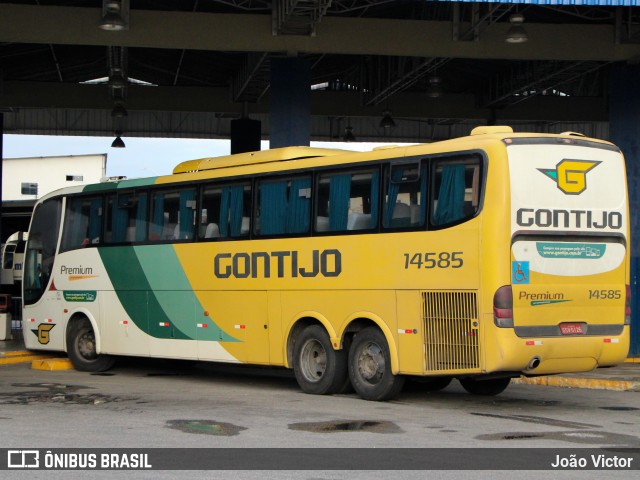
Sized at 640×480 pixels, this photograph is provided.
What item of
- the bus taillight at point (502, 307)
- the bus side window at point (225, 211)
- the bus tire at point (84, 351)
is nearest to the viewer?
the bus taillight at point (502, 307)

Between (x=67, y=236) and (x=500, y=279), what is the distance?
9947 millimetres

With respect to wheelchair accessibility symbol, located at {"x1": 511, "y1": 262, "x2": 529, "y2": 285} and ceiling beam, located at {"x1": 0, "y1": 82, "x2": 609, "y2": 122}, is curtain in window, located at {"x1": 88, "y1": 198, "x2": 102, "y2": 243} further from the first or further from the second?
ceiling beam, located at {"x1": 0, "y1": 82, "x2": 609, "y2": 122}

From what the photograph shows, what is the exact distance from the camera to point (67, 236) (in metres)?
20.9

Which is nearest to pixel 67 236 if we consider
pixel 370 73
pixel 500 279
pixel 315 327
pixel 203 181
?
pixel 203 181

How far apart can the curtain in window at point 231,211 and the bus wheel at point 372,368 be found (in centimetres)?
299

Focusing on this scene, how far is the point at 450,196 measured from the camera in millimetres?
14383

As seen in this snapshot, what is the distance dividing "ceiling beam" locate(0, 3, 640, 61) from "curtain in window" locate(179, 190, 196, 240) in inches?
243

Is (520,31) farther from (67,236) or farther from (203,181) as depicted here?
(67,236)

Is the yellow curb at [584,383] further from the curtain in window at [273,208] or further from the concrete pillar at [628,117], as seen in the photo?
the concrete pillar at [628,117]

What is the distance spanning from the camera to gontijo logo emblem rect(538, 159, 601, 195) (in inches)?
560

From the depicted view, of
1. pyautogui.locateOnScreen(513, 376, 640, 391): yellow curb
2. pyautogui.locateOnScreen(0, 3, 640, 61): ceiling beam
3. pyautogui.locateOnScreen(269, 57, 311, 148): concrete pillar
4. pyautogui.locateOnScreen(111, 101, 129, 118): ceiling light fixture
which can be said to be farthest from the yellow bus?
pyautogui.locateOnScreen(111, 101, 129, 118): ceiling light fixture

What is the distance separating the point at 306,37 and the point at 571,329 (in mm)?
11602

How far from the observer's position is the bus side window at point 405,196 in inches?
584

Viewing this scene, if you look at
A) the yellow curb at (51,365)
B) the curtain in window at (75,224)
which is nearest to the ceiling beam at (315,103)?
the curtain in window at (75,224)
